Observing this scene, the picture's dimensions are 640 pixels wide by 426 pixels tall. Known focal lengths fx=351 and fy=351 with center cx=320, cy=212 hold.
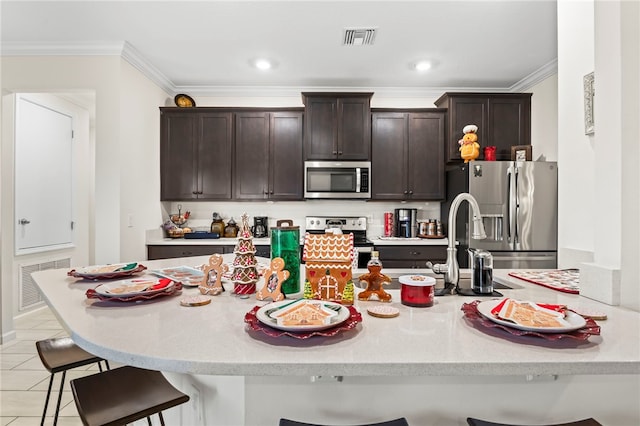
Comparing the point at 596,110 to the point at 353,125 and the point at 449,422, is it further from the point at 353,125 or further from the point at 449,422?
the point at 353,125

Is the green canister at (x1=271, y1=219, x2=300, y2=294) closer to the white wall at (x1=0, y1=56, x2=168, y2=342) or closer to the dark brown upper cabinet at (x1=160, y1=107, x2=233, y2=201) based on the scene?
the white wall at (x1=0, y1=56, x2=168, y2=342)

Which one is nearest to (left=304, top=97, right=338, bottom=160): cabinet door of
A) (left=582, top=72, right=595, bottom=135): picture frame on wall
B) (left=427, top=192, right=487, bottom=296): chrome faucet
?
(left=582, top=72, right=595, bottom=135): picture frame on wall

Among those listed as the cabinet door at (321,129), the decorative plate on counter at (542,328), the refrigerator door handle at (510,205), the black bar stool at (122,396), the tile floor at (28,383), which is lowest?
the tile floor at (28,383)

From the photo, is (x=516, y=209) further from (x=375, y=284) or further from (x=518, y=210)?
(x=375, y=284)

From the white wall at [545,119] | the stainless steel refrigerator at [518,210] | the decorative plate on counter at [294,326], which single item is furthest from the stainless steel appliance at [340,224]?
the decorative plate on counter at [294,326]

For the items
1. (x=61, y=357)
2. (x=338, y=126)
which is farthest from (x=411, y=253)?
(x=61, y=357)

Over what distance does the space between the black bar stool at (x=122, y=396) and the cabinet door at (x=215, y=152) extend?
113 inches

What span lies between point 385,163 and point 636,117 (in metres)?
2.77

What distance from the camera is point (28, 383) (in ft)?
8.14

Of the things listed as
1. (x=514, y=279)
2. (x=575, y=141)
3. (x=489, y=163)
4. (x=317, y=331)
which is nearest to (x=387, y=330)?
(x=317, y=331)

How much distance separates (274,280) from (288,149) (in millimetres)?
2913

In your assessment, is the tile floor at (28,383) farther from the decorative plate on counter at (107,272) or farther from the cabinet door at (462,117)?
the cabinet door at (462,117)

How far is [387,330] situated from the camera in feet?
3.17

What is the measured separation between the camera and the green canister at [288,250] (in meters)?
1.31
